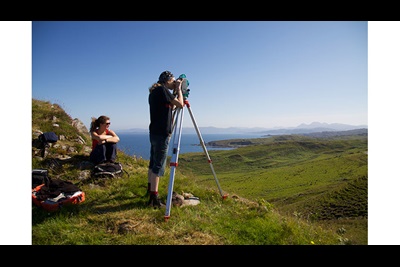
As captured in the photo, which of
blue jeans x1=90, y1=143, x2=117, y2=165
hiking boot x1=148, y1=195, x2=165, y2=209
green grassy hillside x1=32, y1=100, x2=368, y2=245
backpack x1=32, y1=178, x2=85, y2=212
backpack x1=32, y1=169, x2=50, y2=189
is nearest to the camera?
green grassy hillside x1=32, y1=100, x2=368, y2=245

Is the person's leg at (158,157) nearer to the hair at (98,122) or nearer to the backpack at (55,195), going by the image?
the backpack at (55,195)

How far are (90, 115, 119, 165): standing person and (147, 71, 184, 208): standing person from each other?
220 cm

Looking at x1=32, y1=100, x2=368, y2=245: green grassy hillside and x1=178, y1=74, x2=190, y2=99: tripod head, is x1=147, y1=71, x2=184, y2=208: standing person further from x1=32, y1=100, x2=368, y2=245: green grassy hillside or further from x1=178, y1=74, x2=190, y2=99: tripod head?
x1=32, y1=100, x2=368, y2=245: green grassy hillside

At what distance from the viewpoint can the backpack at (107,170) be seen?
5.75 meters

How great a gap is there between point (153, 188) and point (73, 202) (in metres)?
1.61

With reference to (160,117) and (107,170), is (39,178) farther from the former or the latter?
(160,117)

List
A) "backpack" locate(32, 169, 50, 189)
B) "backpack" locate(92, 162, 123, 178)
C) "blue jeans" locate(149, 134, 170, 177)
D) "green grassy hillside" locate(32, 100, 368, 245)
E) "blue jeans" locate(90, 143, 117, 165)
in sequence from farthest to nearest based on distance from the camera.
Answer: "blue jeans" locate(90, 143, 117, 165)
"backpack" locate(92, 162, 123, 178)
"backpack" locate(32, 169, 50, 189)
"blue jeans" locate(149, 134, 170, 177)
"green grassy hillside" locate(32, 100, 368, 245)

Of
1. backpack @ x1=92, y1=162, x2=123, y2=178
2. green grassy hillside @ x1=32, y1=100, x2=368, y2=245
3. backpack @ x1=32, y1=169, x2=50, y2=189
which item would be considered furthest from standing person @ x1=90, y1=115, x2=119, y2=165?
backpack @ x1=32, y1=169, x2=50, y2=189

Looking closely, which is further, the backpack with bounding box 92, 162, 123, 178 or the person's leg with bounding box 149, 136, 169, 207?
the backpack with bounding box 92, 162, 123, 178

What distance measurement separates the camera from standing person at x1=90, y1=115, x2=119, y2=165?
6.03 metres

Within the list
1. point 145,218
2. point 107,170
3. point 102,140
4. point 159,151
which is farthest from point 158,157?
point 102,140

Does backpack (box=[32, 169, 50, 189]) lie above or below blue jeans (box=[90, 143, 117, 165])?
below
